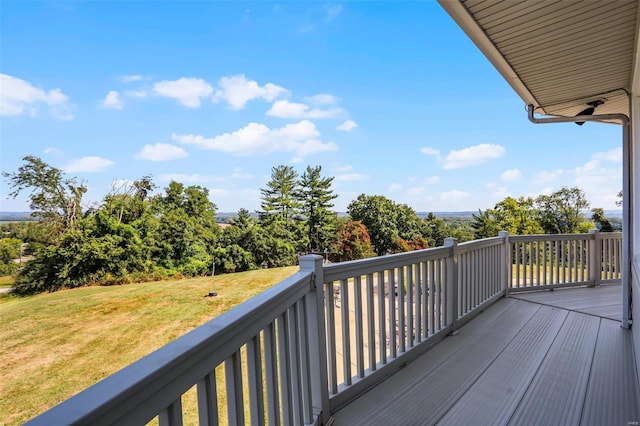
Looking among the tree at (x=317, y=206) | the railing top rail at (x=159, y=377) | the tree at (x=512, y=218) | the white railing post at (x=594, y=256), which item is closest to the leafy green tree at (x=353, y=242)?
the tree at (x=317, y=206)

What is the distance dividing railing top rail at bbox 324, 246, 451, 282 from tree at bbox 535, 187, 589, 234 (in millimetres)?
23922

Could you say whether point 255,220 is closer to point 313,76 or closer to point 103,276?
point 103,276

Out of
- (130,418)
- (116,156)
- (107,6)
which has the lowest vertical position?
(130,418)

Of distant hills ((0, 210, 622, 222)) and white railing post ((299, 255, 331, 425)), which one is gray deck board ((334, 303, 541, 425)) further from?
distant hills ((0, 210, 622, 222))

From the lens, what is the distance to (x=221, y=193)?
29.4 m

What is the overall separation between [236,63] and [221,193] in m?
13.3

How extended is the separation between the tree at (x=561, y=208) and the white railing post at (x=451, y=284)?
2340cm

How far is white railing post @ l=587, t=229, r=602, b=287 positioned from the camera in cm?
462

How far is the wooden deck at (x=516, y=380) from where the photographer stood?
1.80m

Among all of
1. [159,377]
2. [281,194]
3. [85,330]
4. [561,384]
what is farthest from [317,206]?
[159,377]

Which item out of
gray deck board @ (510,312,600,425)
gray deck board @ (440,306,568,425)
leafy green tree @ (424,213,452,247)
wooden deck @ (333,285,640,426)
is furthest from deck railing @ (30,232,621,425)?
leafy green tree @ (424,213,452,247)

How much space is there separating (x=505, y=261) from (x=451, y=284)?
5.31ft

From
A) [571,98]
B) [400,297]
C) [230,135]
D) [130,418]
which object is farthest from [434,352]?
[230,135]

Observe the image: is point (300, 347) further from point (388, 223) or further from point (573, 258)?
point (388, 223)
